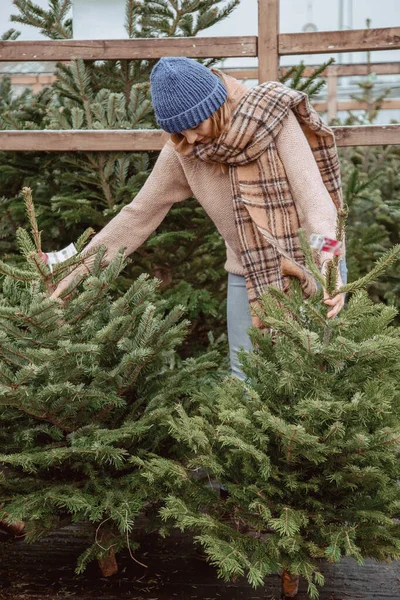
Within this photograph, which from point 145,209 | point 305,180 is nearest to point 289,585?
point 305,180

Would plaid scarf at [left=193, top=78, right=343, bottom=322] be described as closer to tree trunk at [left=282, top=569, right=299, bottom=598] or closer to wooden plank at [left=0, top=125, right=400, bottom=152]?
tree trunk at [left=282, top=569, right=299, bottom=598]

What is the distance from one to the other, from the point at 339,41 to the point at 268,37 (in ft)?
1.23

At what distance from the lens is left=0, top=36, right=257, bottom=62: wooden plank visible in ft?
13.4

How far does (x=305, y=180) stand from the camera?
2652mm

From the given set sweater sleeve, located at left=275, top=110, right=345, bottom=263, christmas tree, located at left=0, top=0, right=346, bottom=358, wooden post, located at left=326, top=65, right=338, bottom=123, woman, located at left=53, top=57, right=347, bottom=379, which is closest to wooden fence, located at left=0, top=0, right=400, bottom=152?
christmas tree, located at left=0, top=0, right=346, bottom=358

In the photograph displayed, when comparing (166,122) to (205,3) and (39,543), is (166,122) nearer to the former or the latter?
(39,543)

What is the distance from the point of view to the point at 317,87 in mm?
4238

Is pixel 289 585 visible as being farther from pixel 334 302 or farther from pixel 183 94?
pixel 183 94

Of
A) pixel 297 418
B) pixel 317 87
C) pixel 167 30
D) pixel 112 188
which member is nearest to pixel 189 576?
pixel 297 418

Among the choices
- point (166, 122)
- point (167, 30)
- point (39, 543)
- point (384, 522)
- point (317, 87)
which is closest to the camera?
point (384, 522)

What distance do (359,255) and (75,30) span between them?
229 cm

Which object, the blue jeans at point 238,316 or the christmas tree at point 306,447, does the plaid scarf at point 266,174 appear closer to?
the blue jeans at point 238,316

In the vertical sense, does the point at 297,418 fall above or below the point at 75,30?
below

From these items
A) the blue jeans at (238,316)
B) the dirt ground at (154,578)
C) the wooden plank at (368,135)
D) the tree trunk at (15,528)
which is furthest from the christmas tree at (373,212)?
the tree trunk at (15,528)
